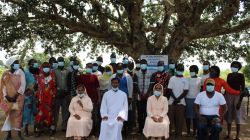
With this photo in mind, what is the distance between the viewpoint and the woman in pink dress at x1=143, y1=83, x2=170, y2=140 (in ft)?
29.7

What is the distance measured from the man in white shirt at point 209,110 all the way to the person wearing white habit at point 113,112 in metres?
1.64

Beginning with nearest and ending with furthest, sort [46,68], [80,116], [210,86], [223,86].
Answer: [210,86] < [80,116] < [223,86] < [46,68]

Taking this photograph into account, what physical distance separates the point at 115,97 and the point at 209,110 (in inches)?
82.9

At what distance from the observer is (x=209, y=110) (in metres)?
8.91

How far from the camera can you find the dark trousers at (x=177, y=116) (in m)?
10.1

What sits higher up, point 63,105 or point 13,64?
point 13,64

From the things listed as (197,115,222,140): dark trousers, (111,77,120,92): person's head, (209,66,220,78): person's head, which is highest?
(209,66,220,78): person's head

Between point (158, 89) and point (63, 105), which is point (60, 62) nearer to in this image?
point (63, 105)

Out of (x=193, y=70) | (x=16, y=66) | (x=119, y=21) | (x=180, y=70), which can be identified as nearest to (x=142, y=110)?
(x=180, y=70)

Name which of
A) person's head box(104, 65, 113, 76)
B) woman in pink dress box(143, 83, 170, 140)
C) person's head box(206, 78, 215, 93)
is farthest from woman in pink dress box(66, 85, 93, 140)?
Result: person's head box(206, 78, 215, 93)

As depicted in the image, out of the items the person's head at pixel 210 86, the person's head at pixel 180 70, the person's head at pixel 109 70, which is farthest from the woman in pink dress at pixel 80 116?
the person's head at pixel 210 86

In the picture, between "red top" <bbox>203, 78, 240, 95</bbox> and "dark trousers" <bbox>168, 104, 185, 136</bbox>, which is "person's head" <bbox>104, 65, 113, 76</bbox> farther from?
"red top" <bbox>203, 78, 240, 95</bbox>

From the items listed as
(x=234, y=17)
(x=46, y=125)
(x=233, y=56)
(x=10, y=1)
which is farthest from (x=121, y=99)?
(x=233, y=56)

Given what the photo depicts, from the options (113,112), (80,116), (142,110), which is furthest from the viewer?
(142,110)
